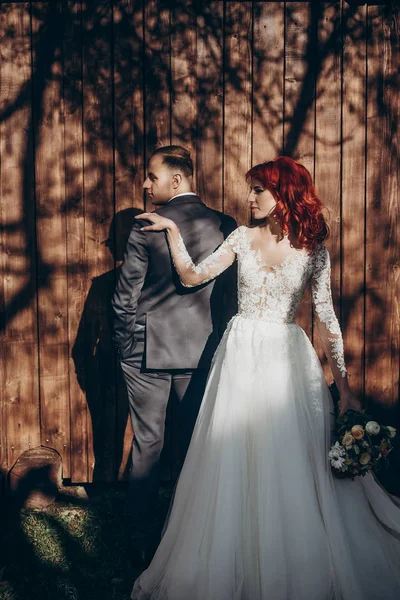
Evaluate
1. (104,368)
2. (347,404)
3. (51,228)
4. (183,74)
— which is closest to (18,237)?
(51,228)

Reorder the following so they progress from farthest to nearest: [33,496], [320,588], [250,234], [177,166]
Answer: [33,496] < [177,166] < [250,234] < [320,588]

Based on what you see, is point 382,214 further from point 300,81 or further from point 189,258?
point 189,258

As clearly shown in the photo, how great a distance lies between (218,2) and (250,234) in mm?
1801

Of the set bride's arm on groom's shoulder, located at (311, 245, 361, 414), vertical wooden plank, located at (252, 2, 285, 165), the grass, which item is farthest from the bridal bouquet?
vertical wooden plank, located at (252, 2, 285, 165)

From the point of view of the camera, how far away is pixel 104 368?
157 inches

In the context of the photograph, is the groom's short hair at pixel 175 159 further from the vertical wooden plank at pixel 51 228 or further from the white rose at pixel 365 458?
the white rose at pixel 365 458

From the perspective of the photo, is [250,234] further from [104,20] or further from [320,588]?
[104,20]

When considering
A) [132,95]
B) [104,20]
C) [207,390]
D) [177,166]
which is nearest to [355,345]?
[207,390]

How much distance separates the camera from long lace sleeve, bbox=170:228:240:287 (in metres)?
3.06

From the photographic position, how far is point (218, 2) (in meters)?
3.85

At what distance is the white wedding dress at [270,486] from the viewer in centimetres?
260

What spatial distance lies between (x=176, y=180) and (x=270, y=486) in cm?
170

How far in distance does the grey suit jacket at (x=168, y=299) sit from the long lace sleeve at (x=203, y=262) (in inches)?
4.9

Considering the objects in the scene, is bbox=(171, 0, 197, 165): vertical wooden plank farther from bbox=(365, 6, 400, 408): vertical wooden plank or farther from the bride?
bbox=(365, 6, 400, 408): vertical wooden plank
